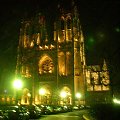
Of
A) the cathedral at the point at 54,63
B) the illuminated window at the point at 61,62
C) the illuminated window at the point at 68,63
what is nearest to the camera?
the cathedral at the point at 54,63

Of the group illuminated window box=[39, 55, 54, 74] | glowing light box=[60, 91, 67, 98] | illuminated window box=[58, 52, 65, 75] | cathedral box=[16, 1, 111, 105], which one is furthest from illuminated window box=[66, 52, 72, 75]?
glowing light box=[60, 91, 67, 98]

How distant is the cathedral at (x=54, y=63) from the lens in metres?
71.6

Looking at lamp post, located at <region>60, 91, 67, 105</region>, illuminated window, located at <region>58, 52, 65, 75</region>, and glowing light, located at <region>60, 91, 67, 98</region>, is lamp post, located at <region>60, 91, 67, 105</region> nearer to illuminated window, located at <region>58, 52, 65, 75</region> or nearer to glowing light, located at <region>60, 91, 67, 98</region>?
glowing light, located at <region>60, 91, 67, 98</region>

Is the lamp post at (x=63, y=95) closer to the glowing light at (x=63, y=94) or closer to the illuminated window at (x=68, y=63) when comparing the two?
the glowing light at (x=63, y=94)

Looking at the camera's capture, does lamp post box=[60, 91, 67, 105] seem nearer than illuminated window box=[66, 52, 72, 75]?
Yes

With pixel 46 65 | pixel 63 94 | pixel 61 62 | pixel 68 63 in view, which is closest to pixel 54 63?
pixel 61 62

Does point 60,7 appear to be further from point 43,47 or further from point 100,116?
point 100,116

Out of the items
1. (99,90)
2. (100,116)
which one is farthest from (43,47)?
(100,116)

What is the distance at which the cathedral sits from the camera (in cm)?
7156

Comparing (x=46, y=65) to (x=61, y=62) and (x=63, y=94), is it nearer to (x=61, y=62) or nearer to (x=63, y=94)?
(x=61, y=62)

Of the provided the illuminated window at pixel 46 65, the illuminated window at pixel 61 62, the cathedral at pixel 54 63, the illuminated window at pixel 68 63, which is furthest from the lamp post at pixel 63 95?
the illuminated window at pixel 46 65

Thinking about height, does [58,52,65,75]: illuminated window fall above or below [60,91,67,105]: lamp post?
above

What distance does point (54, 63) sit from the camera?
7350cm

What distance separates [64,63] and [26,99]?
16.1m
